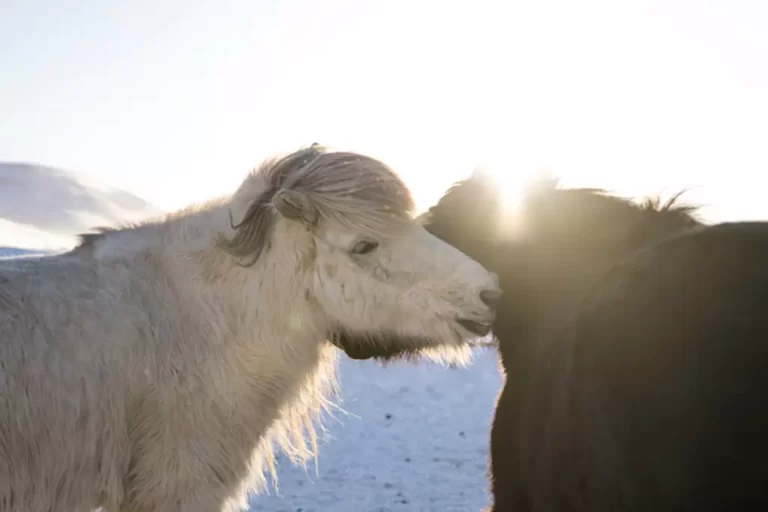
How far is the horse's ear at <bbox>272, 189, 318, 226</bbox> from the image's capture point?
2764mm

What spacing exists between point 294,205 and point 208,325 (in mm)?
631

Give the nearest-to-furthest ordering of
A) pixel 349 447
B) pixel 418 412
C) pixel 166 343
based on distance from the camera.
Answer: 1. pixel 166 343
2. pixel 349 447
3. pixel 418 412

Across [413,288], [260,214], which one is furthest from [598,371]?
[260,214]

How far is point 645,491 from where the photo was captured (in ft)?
6.19

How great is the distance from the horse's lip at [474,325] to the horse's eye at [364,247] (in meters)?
0.48

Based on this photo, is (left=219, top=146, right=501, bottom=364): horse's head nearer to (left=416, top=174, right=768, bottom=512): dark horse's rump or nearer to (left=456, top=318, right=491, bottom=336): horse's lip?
(left=456, top=318, right=491, bottom=336): horse's lip

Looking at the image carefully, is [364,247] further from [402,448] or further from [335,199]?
[402,448]

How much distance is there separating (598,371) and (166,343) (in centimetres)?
168

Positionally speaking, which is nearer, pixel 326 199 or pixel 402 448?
pixel 326 199

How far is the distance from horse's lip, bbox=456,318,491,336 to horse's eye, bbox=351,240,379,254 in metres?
0.48

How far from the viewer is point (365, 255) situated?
2842 millimetres

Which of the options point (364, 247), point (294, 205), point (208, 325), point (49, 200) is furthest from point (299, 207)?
point (49, 200)

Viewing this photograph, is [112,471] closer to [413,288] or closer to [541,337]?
[413,288]

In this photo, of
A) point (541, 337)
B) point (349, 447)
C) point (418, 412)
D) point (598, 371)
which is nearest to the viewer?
A: point (598, 371)
